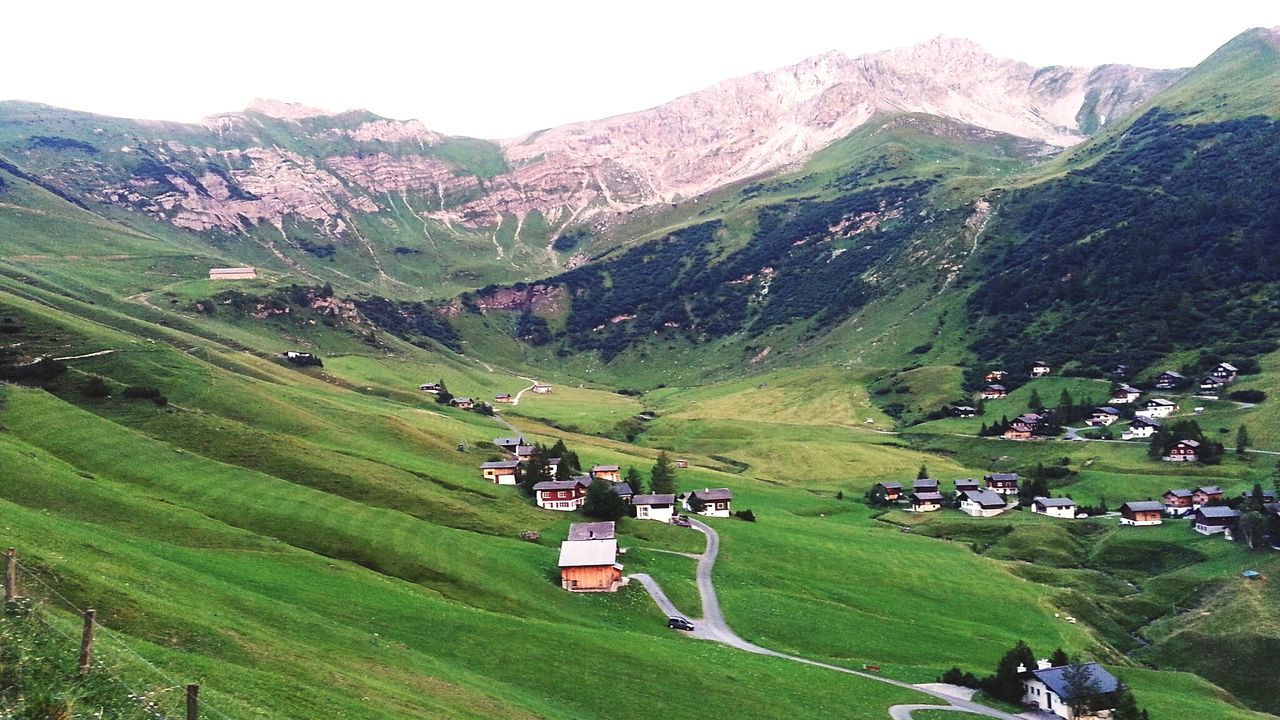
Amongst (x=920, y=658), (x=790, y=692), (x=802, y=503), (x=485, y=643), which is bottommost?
(x=802, y=503)

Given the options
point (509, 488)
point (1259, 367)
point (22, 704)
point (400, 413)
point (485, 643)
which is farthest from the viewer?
point (1259, 367)

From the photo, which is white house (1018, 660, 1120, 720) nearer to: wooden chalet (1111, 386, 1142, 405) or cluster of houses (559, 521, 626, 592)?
cluster of houses (559, 521, 626, 592)

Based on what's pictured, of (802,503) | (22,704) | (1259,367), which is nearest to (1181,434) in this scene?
(1259,367)

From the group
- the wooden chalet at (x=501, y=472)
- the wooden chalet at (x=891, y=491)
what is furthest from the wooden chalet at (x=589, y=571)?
the wooden chalet at (x=891, y=491)

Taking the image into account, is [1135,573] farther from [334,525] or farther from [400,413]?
[400,413]

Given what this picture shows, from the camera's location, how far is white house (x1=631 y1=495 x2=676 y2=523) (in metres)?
112

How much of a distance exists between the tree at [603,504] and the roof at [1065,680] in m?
54.2

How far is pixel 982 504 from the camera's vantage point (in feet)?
425

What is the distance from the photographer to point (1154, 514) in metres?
115

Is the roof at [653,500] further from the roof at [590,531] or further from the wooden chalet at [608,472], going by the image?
the roof at [590,531]

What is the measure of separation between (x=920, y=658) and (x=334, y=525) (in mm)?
53734

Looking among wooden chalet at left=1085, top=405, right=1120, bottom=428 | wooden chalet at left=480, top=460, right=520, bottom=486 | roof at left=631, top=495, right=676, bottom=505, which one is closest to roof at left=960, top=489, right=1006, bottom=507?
roof at left=631, top=495, right=676, bottom=505

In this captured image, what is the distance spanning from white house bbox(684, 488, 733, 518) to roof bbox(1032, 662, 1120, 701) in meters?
61.8

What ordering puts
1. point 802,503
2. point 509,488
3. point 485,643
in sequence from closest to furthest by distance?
point 485,643 < point 509,488 < point 802,503
